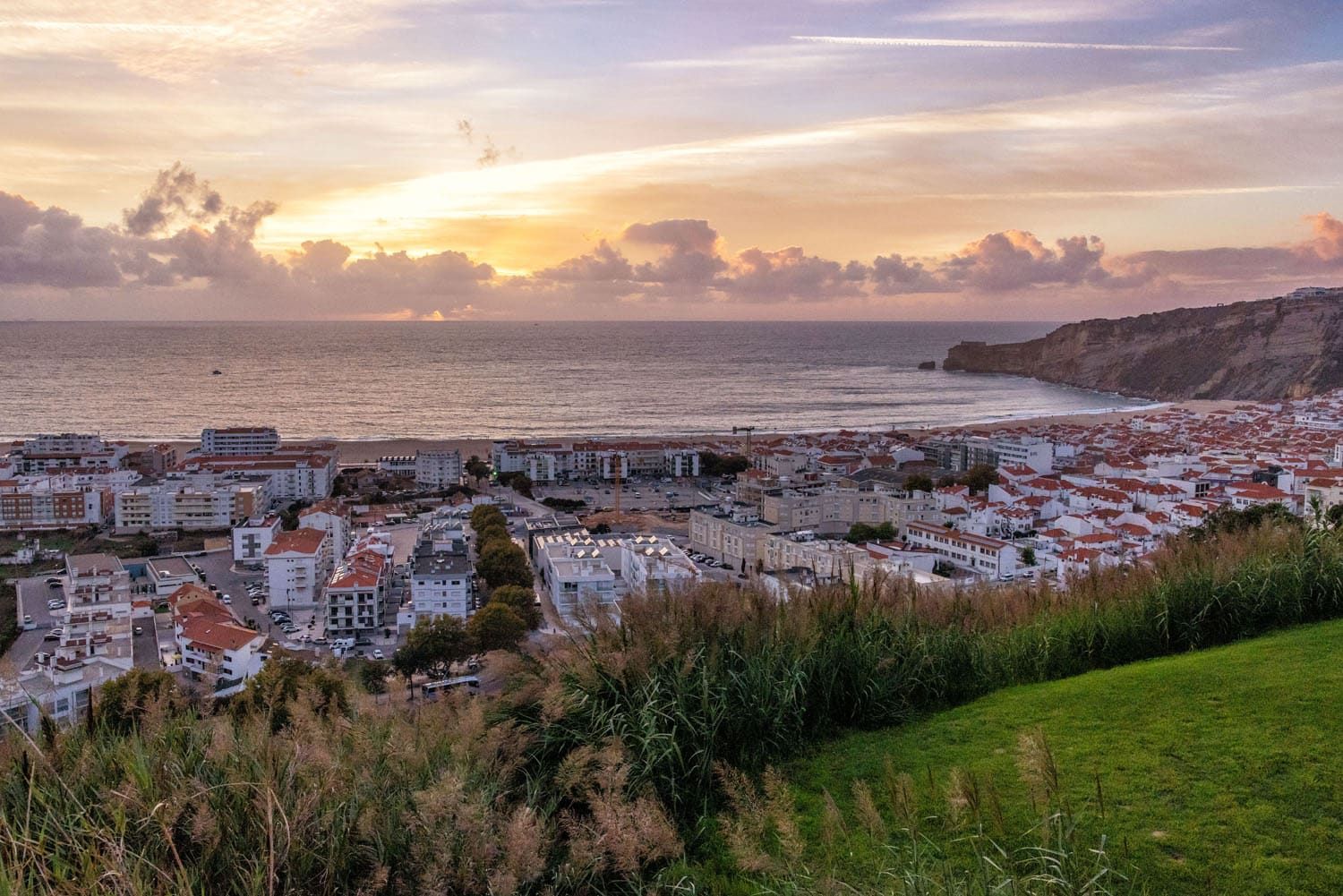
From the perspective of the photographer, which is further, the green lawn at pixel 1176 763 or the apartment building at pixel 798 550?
the apartment building at pixel 798 550

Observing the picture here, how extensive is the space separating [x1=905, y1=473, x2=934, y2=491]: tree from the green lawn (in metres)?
24.1

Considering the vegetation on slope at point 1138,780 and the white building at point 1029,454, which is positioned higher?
the vegetation on slope at point 1138,780

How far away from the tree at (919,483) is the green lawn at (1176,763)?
79.2 feet

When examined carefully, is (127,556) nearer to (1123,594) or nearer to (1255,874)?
(1123,594)

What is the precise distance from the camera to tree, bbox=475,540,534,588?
18.8 m

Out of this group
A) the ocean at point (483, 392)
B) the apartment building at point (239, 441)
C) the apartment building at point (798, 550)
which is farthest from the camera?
the ocean at point (483, 392)

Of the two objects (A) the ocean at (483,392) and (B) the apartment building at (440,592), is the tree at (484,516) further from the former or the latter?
(A) the ocean at (483,392)

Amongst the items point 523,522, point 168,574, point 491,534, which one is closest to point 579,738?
point 491,534

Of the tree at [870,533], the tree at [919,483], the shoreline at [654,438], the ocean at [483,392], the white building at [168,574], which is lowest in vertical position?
the white building at [168,574]

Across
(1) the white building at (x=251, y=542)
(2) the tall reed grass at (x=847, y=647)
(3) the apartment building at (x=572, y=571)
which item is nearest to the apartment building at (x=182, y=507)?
(1) the white building at (x=251, y=542)

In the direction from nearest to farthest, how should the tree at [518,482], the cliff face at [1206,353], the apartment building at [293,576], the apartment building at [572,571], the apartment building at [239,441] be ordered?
the apartment building at [572,571] < the apartment building at [293,576] < the tree at [518,482] < the apartment building at [239,441] < the cliff face at [1206,353]

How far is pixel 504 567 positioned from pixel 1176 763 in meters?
16.5

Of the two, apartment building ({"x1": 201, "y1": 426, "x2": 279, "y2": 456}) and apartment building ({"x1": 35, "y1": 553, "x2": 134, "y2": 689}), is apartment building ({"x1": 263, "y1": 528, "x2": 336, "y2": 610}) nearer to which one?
apartment building ({"x1": 35, "y1": 553, "x2": 134, "y2": 689})

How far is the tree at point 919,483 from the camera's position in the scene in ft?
92.7
